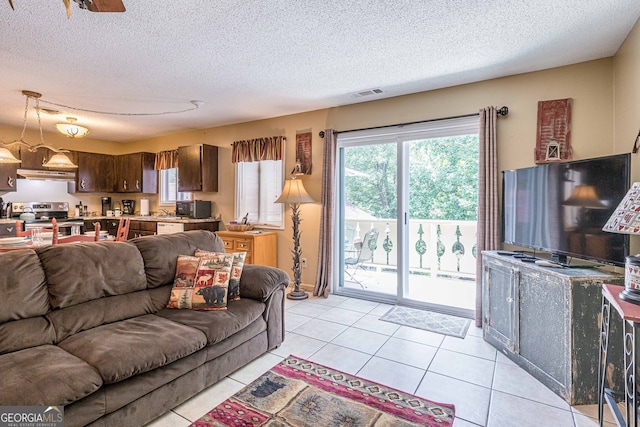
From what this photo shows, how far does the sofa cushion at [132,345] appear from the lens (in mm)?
1575

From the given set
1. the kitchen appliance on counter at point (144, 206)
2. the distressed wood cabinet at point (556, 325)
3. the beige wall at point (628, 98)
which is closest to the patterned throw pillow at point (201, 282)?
the distressed wood cabinet at point (556, 325)

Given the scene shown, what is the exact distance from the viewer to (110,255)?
2.25 m

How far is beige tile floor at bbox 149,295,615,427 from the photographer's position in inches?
74.3

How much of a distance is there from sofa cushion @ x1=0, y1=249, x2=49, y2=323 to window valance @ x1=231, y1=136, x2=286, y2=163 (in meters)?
3.19

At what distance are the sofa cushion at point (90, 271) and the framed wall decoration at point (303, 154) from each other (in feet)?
8.22

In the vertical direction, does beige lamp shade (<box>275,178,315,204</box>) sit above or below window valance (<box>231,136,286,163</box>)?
below

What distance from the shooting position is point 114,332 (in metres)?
1.87

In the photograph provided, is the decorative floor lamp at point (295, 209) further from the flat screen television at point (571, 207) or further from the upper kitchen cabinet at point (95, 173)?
the upper kitchen cabinet at point (95, 173)

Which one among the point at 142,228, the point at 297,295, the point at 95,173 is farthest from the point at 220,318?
the point at 95,173

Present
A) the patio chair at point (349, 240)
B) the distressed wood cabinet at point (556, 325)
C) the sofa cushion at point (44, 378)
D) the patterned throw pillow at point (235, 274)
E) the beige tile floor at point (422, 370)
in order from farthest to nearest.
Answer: the patio chair at point (349, 240)
the patterned throw pillow at point (235, 274)
the distressed wood cabinet at point (556, 325)
the beige tile floor at point (422, 370)
the sofa cushion at point (44, 378)

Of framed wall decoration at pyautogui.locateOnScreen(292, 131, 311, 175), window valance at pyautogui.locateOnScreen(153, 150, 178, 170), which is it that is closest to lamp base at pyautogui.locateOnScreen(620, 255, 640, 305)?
framed wall decoration at pyautogui.locateOnScreen(292, 131, 311, 175)

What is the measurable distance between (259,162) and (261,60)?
2294 millimetres

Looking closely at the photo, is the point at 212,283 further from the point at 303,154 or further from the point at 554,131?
the point at 554,131

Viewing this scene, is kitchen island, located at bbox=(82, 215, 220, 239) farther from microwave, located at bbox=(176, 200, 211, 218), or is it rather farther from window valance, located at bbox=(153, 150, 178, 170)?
window valance, located at bbox=(153, 150, 178, 170)
